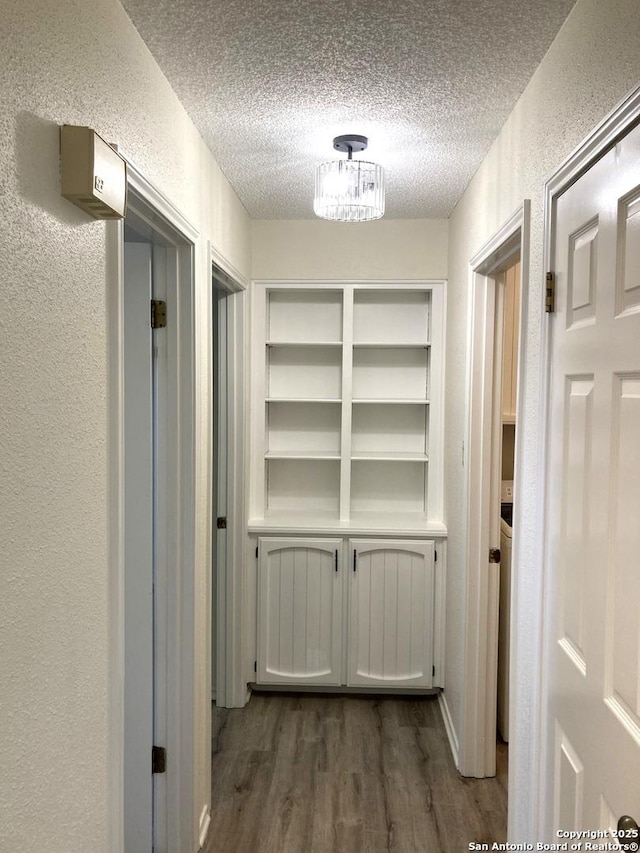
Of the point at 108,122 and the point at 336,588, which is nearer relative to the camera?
the point at 108,122

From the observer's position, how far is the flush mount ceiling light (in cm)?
241

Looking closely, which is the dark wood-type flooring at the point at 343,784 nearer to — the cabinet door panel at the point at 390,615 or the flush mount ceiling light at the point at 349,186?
the cabinet door panel at the point at 390,615

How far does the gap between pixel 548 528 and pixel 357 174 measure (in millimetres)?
1454

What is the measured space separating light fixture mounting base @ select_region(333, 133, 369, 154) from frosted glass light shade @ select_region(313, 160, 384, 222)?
1.8 inches

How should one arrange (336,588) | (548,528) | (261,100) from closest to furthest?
(548,528) < (261,100) < (336,588)

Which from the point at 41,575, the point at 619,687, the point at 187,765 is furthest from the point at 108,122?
the point at 187,765

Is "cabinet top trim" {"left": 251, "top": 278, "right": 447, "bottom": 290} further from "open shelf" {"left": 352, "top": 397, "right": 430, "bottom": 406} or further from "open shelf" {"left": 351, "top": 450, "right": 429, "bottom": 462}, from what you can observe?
"open shelf" {"left": 351, "top": 450, "right": 429, "bottom": 462}

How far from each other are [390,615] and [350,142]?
2343 millimetres

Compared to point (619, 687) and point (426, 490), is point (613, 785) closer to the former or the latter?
point (619, 687)

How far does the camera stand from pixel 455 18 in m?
1.54

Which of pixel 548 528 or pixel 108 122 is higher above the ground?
pixel 108 122

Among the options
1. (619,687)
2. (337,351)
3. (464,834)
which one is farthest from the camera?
(337,351)

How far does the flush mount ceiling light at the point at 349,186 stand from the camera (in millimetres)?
2406

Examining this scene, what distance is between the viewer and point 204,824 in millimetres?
2438
